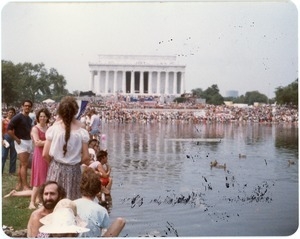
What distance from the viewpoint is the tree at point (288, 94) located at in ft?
16.7

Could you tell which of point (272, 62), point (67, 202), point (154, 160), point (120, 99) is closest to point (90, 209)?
point (67, 202)

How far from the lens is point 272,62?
525cm

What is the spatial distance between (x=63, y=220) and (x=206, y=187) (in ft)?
5.82

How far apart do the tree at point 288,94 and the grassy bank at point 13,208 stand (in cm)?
252

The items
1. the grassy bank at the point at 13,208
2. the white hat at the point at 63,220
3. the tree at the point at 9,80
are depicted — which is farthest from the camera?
the tree at the point at 9,80

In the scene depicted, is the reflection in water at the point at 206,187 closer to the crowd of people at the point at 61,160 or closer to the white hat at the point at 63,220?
the crowd of people at the point at 61,160

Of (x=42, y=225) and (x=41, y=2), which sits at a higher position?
(x=41, y=2)

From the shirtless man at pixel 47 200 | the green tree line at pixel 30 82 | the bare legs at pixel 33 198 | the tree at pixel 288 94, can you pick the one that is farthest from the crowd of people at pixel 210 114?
the shirtless man at pixel 47 200

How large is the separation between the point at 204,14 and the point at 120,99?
1978mm

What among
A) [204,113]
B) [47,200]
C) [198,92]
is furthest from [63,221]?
[204,113]

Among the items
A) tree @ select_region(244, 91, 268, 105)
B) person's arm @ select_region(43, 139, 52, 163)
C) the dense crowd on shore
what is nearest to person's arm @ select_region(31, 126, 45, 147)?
person's arm @ select_region(43, 139, 52, 163)

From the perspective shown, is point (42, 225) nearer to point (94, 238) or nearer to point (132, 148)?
point (94, 238)

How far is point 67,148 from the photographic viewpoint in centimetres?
416

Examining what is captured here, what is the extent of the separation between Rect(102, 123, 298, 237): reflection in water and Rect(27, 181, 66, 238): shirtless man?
104cm
